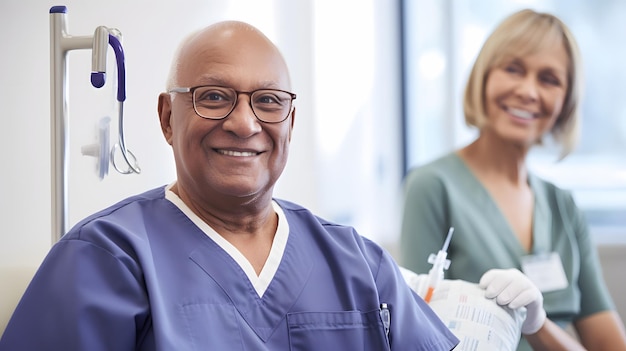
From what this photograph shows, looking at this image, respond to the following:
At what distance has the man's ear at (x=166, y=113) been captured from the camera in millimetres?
1304

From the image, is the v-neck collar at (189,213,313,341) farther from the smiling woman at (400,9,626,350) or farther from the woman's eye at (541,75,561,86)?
the woman's eye at (541,75,561,86)

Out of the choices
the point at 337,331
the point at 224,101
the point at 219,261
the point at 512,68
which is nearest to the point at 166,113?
the point at 224,101

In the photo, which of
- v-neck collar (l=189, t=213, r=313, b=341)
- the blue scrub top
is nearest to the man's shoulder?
the blue scrub top

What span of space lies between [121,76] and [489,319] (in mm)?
801

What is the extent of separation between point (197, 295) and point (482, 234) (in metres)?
1.17

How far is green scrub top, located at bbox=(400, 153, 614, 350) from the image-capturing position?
2.13 metres

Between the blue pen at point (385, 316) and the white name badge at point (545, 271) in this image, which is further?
the white name badge at point (545, 271)

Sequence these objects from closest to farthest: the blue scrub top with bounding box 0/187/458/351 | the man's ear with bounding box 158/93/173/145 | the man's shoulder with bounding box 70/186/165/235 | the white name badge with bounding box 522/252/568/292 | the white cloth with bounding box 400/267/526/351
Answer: the blue scrub top with bounding box 0/187/458/351 < the man's shoulder with bounding box 70/186/165/235 < the man's ear with bounding box 158/93/173/145 < the white cloth with bounding box 400/267/526/351 < the white name badge with bounding box 522/252/568/292

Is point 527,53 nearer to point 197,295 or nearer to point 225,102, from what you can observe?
point 225,102

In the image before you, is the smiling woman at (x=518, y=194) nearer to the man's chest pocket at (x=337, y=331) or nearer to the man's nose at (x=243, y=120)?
the man's chest pocket at (x=337, y=331)

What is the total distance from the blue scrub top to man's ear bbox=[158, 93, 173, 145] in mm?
100

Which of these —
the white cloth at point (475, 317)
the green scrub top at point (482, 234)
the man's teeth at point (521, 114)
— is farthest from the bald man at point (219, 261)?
the man's teeth at point (521, 114)

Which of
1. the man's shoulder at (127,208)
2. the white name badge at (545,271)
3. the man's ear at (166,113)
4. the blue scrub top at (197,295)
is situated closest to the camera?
the blue scrub top at (197,295)

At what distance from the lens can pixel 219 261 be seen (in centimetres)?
123
